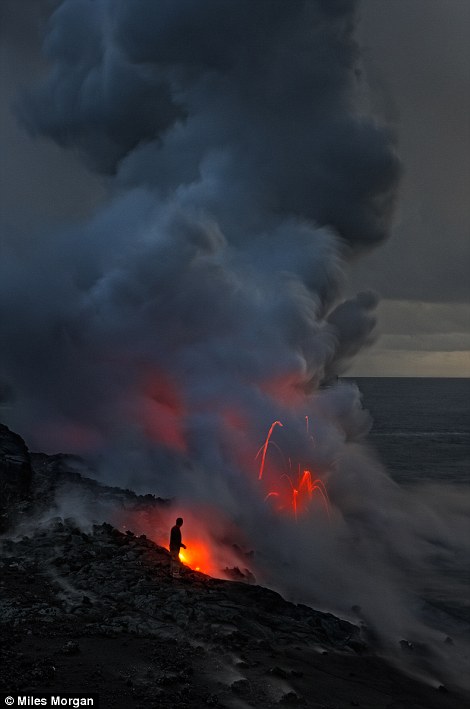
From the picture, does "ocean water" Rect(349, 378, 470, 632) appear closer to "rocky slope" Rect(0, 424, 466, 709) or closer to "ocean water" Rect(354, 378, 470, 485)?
"ocean water" Rect(354, 378, 470, 485)

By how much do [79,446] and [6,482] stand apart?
2102 cm

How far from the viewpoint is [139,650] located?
1622 centimetres

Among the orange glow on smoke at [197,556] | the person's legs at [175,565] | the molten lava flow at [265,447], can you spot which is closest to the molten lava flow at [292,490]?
the molten lava flow at [265,447]

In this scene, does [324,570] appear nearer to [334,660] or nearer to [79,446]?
[334,660]

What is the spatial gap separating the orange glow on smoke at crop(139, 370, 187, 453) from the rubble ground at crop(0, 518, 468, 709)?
22.1 meters

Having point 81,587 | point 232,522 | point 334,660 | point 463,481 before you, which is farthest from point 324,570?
point 463,481

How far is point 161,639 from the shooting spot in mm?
17203

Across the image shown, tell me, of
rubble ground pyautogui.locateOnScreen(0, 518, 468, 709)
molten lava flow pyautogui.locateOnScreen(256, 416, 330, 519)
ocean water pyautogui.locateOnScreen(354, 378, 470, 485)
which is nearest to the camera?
rubble ground pyautogui.locateOnScreen(0, 518, 468, 709)

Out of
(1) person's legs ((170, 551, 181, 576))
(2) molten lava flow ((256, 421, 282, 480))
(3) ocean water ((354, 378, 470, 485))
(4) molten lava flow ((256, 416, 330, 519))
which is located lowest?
(1) person's legs ((170, 551, 181, 576))

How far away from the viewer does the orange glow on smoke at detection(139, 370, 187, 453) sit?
154 feet

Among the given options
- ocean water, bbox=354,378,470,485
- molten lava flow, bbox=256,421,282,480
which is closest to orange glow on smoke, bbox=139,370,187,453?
molten lava flow, bbox=256,421,282,480

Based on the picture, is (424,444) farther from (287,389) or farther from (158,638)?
(158,638)

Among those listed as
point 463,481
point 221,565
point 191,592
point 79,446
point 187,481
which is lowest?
point 191,592

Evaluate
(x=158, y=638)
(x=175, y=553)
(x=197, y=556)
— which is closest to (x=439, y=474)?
(x=197, y=556)
